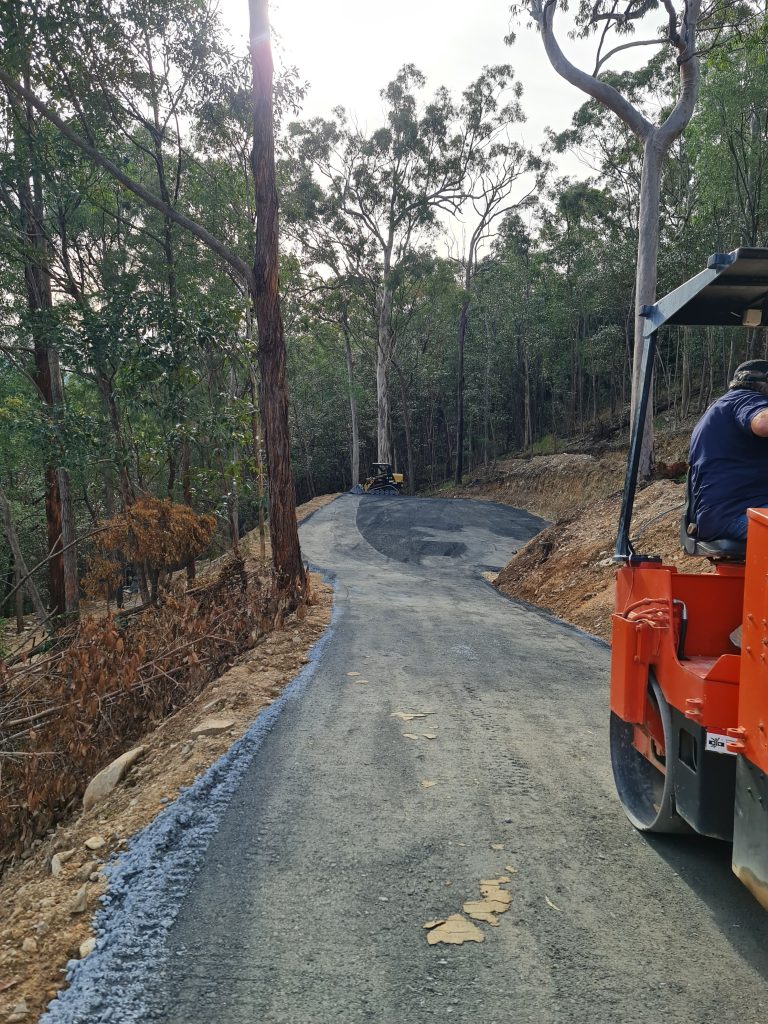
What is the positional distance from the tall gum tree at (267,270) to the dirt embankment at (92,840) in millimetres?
2669

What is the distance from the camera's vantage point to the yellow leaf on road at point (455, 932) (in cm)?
243

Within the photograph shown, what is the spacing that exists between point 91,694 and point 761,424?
5.21 metres

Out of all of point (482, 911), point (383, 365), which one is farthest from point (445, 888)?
point (383, 365)

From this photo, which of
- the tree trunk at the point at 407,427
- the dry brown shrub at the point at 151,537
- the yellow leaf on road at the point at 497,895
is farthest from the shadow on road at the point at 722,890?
the tree trunk at the point at 407,427

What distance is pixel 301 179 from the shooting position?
1244 inches

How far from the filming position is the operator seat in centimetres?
274

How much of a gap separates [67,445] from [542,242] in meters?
30.9

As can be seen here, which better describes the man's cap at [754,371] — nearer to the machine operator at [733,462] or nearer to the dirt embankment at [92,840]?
the machine operator at [733,462]

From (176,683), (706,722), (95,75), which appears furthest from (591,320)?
(706,722)

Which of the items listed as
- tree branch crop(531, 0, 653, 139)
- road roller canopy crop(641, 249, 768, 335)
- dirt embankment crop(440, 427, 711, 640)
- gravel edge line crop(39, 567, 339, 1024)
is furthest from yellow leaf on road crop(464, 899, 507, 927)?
tree branch crop(531, 0, 653, 139)

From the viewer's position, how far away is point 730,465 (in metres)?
2.78

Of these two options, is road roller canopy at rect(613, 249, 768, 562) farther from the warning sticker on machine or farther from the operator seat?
the warning sticker on machine

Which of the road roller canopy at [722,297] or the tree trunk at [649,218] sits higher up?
the tree trunk at [649,218]

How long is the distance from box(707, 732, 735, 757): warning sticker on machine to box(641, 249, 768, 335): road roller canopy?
1.78 meters
